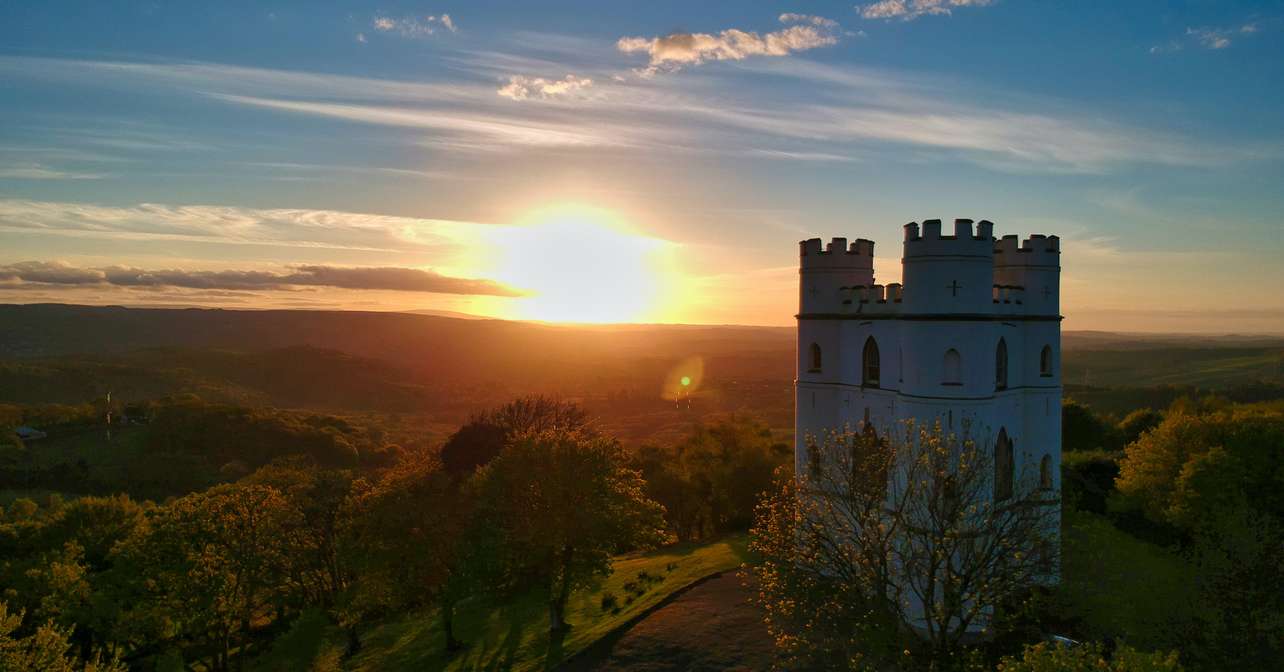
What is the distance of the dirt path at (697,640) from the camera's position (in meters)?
25.6

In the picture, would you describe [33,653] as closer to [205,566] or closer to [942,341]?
[205,566]

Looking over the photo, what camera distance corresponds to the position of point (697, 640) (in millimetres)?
27469

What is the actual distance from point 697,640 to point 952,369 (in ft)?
48.3

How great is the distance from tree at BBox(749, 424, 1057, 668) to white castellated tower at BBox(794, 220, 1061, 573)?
1983mm

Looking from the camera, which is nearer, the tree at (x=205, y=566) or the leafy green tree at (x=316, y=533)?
the tree at (x=205, y=566)

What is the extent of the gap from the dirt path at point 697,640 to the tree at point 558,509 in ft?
13.1

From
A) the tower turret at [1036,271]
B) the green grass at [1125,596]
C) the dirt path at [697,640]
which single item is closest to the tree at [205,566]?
the dirt path at [697,640]

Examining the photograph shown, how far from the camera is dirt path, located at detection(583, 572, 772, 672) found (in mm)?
25641

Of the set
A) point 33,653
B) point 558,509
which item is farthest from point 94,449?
point 558,509

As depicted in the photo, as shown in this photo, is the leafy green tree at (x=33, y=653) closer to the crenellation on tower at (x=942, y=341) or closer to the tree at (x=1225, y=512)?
the crenellation on tower at (x=942, y=341)

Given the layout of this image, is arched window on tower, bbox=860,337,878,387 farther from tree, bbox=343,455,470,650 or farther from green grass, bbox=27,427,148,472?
green grass, bbox=27,427,148,472

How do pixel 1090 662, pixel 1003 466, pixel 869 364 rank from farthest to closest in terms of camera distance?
pixel 869 364, pixel 1003 466, pixel 1090 662

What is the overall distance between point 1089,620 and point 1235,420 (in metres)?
30.0

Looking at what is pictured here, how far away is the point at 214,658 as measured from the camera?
121 feet
